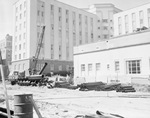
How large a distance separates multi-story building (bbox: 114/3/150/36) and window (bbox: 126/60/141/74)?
31584mm

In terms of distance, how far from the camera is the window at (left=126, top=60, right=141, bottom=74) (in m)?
24.4

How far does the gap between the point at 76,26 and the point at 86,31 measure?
16.4 feet

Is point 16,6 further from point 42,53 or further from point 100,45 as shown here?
point 100,45

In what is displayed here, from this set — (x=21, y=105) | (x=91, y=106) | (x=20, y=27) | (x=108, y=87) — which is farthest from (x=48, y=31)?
(x=21, y=105)

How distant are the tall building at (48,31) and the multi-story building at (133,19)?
464 inches

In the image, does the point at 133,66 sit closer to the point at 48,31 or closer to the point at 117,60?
the point at 117,60

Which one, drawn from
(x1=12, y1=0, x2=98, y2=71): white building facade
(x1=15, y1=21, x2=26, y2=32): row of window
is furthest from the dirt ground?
(x1=15, y1=21, x2=26, y2=32): row of window

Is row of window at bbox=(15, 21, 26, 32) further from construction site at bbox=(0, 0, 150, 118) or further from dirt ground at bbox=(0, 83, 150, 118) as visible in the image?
dirt ground at bbox=(0, 83, 150, 118)

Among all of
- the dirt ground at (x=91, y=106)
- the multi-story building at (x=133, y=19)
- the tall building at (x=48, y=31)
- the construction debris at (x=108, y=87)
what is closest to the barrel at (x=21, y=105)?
the dirt ground at (x=91, y=106)

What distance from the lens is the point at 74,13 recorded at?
199 feet

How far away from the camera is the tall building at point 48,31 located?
5006 centimetres

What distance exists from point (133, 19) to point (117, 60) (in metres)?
34.3

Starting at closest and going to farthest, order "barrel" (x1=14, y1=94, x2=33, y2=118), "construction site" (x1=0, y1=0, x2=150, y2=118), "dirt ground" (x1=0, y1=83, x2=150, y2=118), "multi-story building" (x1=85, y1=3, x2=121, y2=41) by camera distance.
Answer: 1. "barrel" (x1=14, y1=94, x2=33, y2=118)
2. "dirt ground" (x1=0, y1=83, x2=150, y2=118)
3. "construction site" (x1=0, y1=0, x2=150, y2=118)
4. "multi-story building" (x1=85, y1=3, x2=121, y2=41)

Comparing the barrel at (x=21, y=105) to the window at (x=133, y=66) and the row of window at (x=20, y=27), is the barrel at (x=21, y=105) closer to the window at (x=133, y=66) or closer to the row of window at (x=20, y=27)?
the window at (x=133, y=66)
